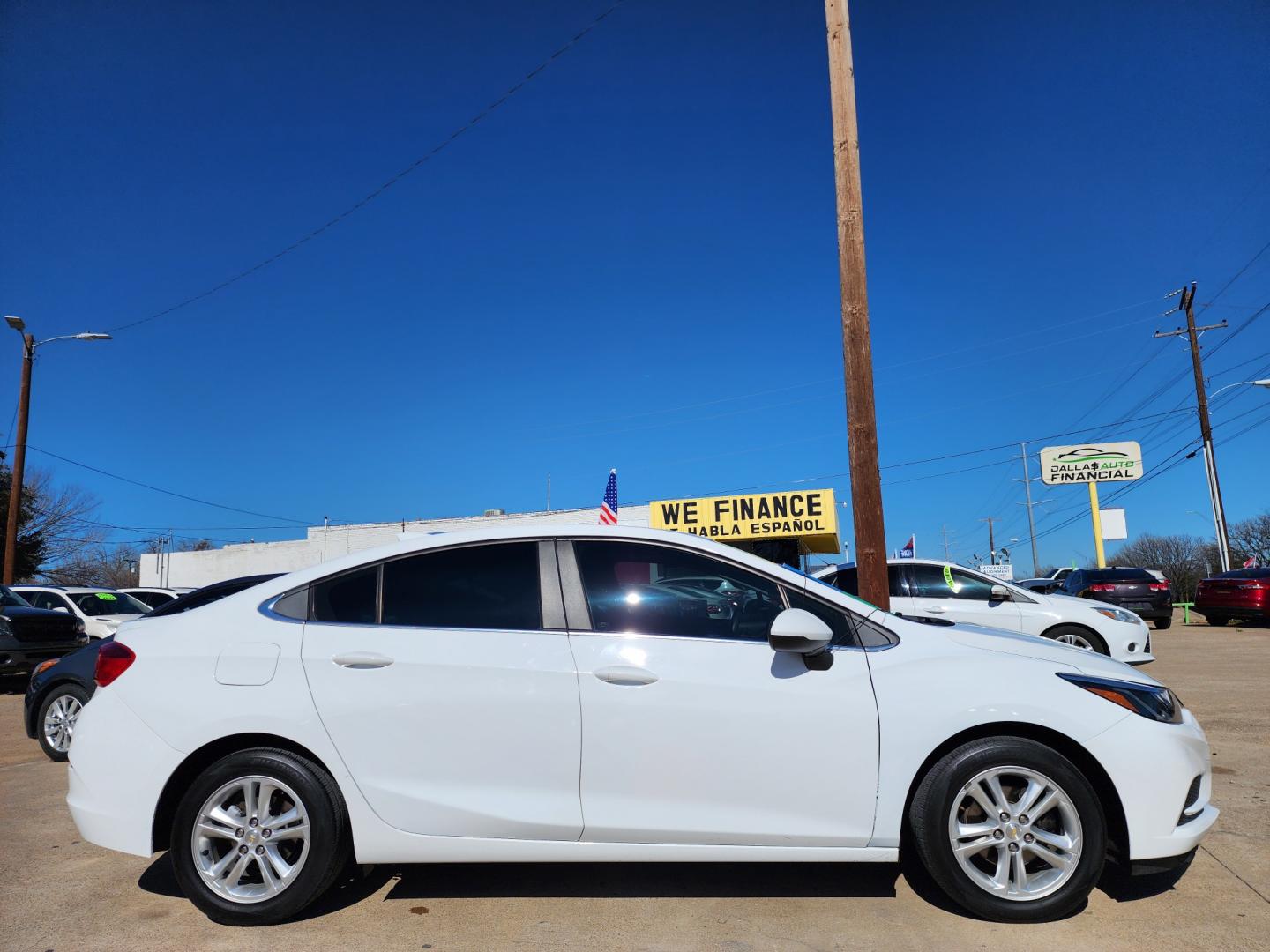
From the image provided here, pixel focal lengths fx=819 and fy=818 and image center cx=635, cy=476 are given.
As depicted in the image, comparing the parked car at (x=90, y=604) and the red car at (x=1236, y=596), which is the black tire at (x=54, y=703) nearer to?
the parked car at (x=90, y=604)

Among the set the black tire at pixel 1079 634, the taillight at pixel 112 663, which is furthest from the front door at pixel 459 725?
the black tire at pixel 1079 634

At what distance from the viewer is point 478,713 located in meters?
3.37

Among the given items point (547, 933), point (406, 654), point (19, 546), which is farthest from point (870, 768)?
point (19, 546)

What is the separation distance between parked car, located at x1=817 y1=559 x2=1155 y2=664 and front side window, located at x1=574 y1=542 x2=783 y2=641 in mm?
6480

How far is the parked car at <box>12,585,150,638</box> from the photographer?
13.1 m

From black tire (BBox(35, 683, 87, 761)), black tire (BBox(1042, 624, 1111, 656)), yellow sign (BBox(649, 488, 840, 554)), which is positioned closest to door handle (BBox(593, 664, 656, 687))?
black tire (BBox(35, 683, 87, 761))

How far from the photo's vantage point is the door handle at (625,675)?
335 centimetres

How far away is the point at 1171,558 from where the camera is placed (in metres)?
64.6

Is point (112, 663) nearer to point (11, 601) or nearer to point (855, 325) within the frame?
point (855, 325)

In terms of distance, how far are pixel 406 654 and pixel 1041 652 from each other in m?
2.78

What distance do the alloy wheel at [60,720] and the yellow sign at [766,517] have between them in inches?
757

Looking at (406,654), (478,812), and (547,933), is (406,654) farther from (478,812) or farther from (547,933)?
(547,933)

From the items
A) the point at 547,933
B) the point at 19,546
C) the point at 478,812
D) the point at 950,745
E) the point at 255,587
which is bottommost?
the point at 547,933

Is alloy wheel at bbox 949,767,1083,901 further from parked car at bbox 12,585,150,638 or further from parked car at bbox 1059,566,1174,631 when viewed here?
parked car at bbox 1059,566,1174,631
